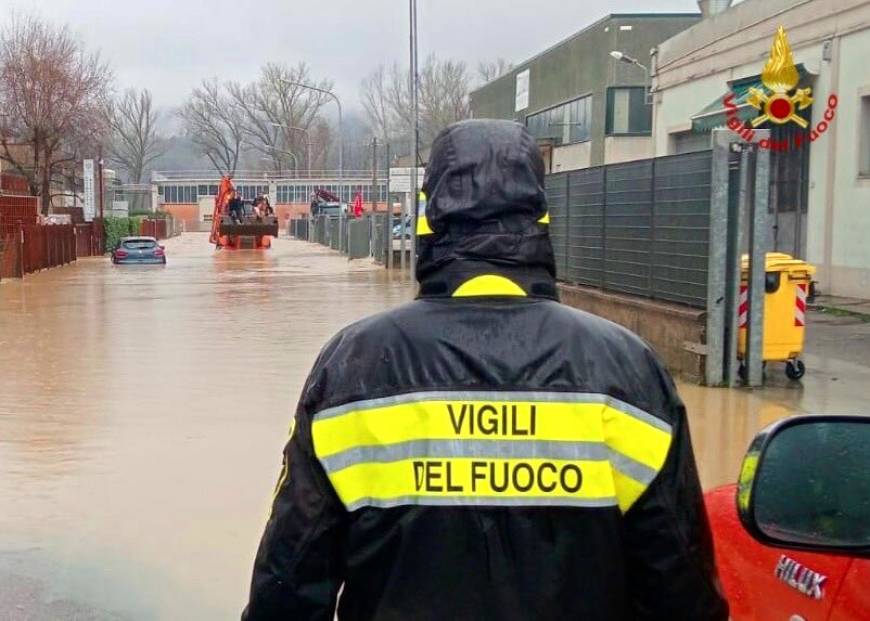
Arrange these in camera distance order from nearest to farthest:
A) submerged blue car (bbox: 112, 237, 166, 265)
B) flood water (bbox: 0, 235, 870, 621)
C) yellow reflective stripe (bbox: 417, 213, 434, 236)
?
yellow reflective stripe (bbox: 417, 213, 434, 236) < flood water (bbox: 0, 235, 870, 621) < submerged blue car (bbox: 112, 237, 166, 265)

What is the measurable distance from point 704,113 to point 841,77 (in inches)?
223

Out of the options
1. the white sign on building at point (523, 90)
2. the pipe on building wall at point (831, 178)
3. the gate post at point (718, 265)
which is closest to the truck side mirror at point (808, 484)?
the gate post at point (718, 265)

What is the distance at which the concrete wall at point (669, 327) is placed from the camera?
439 inches

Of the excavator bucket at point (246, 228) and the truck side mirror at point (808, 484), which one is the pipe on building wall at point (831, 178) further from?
the excavator bucket at point (246, 228)

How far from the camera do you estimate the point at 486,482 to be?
2092mm

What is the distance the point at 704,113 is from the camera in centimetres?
2514

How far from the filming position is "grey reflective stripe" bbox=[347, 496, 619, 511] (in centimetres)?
208

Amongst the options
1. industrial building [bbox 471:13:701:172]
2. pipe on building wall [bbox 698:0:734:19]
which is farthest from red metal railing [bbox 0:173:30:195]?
pipe on building wall [bbox 698:0:734:19]

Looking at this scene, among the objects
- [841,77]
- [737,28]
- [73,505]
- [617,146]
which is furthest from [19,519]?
[617,146]

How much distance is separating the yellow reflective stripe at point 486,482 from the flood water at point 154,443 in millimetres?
3444

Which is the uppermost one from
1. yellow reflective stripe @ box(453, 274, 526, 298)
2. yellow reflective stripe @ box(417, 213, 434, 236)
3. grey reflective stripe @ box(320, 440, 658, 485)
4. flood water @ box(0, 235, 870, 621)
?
yellow reflective stripe @ box(417, 213, 434, 236)

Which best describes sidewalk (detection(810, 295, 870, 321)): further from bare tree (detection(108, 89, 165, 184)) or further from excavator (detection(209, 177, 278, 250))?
bare tree (detection(108, 89, 165, 184))

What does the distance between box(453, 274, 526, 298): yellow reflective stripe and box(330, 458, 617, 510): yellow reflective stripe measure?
1.07 feet

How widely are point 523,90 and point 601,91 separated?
10286 millimetres
